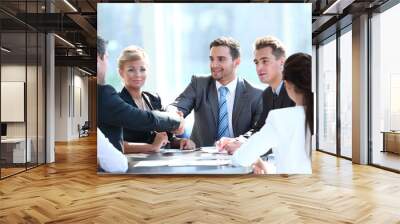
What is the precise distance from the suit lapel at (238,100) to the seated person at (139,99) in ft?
2.58

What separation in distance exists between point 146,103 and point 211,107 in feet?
3.47

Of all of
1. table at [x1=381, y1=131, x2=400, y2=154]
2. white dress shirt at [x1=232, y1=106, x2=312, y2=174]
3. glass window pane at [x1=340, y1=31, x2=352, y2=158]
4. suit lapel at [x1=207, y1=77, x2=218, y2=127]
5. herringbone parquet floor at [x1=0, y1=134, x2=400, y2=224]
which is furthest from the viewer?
glass window pane at [x1=340, y1=31, x2=352, y2=158]

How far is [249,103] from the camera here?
21.0 ft

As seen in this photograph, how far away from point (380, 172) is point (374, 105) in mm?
1636

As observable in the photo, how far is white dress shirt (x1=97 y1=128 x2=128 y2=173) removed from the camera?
252 inches

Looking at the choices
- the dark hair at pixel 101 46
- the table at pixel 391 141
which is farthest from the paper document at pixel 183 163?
the table at pixel 391 141

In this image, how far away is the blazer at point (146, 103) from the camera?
635 centimetres

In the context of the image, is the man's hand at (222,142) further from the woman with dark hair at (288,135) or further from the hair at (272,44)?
the hair at (272,44)

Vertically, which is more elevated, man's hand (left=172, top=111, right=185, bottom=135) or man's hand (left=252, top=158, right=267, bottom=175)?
man's hand (left=172, top=111, right=185, bottom=135)

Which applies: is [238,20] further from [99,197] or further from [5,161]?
[5,161]

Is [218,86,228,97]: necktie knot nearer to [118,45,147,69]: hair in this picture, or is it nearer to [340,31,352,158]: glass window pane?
[118,45,147,69]: hair

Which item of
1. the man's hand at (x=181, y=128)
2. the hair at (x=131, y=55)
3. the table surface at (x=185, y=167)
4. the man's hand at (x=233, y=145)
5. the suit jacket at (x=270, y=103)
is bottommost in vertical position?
the table surface at (x=185, y=167)

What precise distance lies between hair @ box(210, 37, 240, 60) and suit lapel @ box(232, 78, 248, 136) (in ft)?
1.41

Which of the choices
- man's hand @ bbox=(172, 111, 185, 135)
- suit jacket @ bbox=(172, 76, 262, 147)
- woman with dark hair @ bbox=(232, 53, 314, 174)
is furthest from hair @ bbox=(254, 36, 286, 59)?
man's hand @ bbox=(172, 111, 185, 135)
